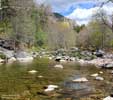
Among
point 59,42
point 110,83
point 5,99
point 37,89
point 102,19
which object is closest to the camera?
point 5,99

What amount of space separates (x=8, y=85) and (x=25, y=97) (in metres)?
3.98

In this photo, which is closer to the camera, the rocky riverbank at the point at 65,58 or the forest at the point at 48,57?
the forest at the point at 48,57

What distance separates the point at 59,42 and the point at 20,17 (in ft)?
112

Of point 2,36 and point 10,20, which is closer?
point 2,36

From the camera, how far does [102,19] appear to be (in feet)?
224

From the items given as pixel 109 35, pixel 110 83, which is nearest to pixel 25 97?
pixel 110 83

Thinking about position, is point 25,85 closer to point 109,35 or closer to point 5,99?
point 5,99

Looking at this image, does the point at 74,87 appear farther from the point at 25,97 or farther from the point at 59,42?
the point at 59,42

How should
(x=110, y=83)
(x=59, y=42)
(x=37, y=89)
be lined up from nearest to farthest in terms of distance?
(x=37, y=89) < (x=110, y=83) < (x=59, y=42)

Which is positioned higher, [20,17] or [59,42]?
[20,17]

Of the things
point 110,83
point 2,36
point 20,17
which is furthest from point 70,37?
point 110,83

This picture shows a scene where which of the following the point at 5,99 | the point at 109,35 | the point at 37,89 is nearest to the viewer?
the point at 5,99

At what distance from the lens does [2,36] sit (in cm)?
6412

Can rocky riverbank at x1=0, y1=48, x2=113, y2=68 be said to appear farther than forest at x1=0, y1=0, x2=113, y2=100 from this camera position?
Yes
